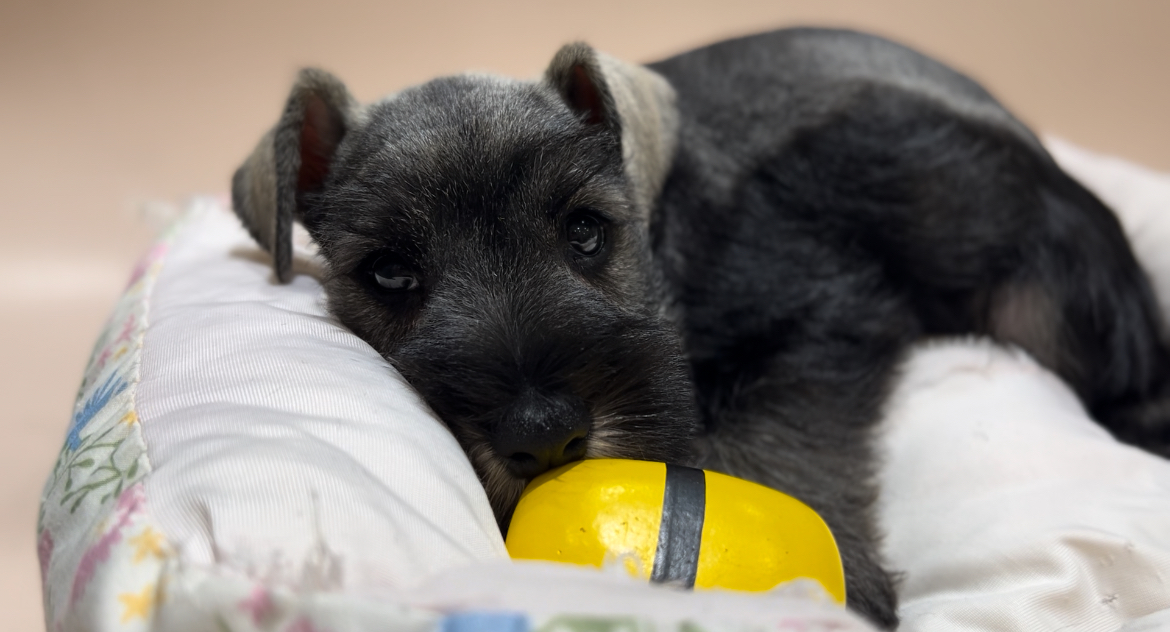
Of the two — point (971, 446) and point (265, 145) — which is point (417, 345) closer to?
point (265, 145)

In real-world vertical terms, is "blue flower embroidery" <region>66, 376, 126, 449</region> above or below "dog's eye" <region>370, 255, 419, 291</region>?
below

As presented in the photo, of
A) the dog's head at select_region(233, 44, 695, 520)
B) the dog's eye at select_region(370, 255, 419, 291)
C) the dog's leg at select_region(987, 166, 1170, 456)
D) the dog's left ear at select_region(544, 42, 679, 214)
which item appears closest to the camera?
the dog's head at select_region(233, 44, 695, 520)

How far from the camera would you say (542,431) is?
1.48 m

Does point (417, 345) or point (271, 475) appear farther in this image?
point (417, 345)

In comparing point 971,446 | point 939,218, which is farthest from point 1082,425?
point 939,218

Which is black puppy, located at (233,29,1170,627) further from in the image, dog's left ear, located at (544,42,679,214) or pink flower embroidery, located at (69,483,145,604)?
pink flower embroidery, located at (69,483,145,604)

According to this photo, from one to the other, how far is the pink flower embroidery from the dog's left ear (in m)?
1.32

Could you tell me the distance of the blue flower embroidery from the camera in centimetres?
163

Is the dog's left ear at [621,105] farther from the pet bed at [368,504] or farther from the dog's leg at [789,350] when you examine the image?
the pet bed at [368,504]

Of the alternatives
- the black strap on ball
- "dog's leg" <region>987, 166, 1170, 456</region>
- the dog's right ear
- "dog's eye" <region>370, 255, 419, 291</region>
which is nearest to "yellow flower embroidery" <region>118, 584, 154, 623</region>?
the black strap on ball

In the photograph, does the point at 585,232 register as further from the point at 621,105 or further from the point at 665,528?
the point at 665,528

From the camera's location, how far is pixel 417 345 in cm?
171

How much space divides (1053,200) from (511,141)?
1.82 metres

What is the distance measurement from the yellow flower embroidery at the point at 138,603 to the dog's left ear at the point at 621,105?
1405 mm
